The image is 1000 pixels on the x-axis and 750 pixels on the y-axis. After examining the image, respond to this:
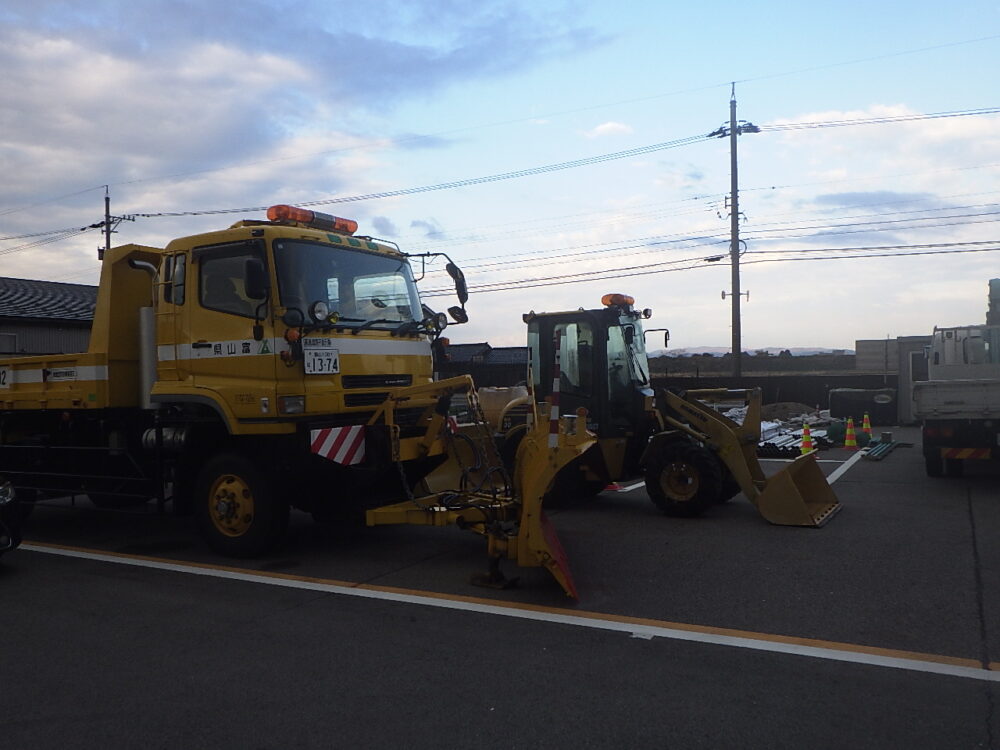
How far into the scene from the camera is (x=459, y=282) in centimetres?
823

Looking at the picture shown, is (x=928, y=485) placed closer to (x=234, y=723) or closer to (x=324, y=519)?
(x=324, y=519)

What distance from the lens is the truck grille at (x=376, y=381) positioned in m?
7.29

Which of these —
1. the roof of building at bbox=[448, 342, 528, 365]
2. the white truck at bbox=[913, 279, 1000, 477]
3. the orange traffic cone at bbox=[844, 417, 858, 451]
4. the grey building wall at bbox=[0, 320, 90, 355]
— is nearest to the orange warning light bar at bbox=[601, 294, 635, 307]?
the white truck at bbox=[913, 279, 1000, 477]

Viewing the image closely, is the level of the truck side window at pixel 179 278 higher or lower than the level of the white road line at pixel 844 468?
higher

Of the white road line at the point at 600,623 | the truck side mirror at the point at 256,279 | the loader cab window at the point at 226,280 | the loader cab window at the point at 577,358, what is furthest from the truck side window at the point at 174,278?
the loader cab window at the point at 577,358

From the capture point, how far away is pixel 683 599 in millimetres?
6039

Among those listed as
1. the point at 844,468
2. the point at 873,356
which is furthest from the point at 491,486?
the point at 873,356

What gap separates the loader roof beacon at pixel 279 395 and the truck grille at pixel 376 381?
2cm

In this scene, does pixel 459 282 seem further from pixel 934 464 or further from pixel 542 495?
pixel 934 464

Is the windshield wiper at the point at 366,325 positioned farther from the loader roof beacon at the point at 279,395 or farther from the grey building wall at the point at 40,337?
the grey building wall at the point at 40,337

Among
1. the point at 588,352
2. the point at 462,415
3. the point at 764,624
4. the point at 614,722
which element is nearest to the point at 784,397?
the point at 588,352

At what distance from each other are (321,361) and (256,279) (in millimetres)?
879

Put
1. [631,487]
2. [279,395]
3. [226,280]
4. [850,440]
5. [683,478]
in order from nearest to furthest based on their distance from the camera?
[279,395] < [226,280] < [683,478] < [631,487] < [850,440]

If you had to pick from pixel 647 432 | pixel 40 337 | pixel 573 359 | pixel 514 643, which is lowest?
pixel 514 643
